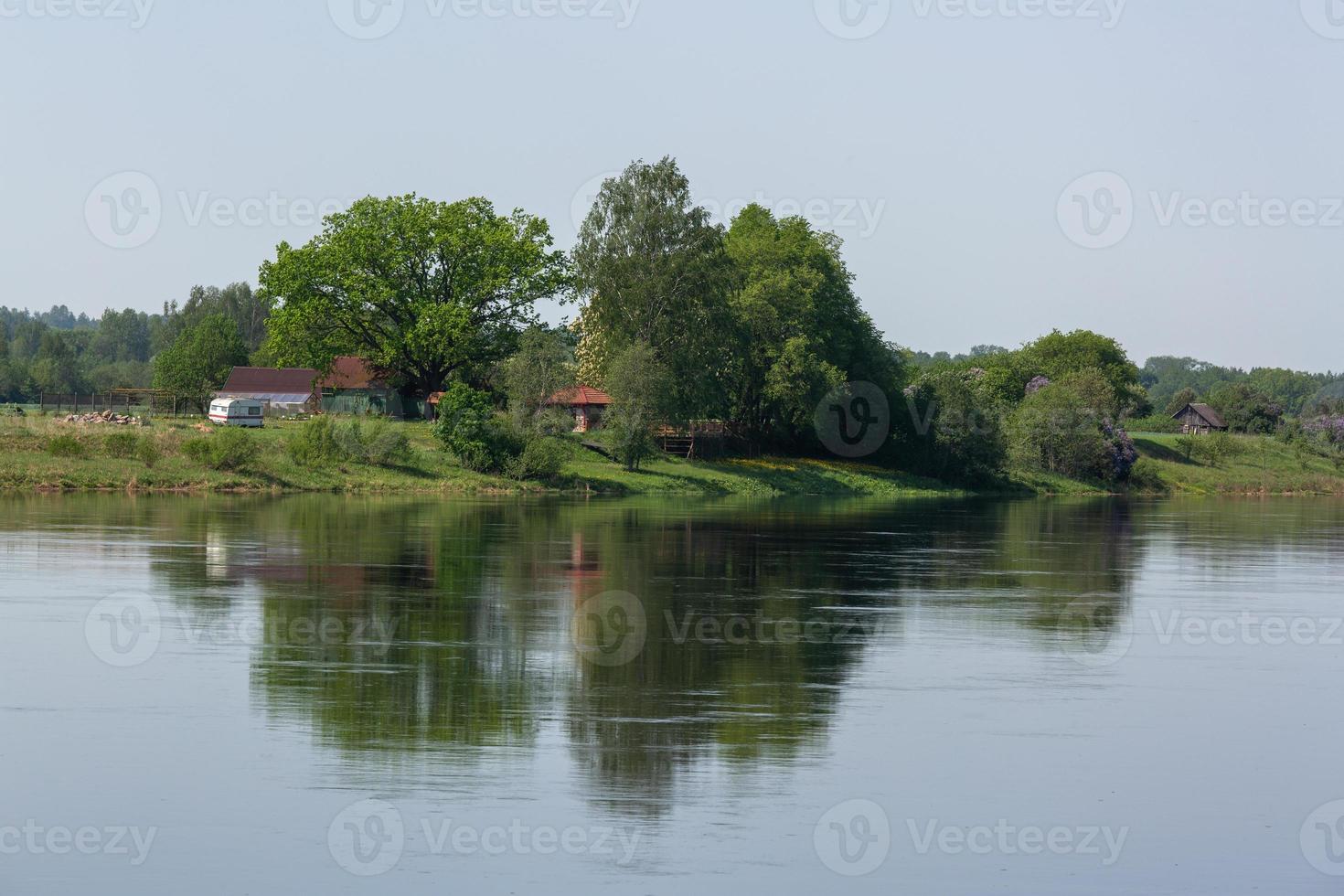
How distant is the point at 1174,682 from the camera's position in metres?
20.0

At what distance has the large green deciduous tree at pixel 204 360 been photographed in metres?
127

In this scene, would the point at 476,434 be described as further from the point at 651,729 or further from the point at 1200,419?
the point at 1200,419

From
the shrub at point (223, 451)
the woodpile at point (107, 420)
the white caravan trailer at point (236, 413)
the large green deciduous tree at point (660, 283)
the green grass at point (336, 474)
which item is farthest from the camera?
→ the large green deciduous tree at point (660, 283)

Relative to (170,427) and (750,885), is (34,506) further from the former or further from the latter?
(750,885)

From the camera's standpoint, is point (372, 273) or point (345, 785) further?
point (372, 273)

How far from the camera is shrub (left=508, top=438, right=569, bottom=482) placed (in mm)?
72938

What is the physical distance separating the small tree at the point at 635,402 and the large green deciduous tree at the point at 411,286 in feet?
42.4

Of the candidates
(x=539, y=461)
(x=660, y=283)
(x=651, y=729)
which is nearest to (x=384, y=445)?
(x=539, y=461)

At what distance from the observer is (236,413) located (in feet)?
262

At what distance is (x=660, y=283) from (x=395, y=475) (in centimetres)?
2313

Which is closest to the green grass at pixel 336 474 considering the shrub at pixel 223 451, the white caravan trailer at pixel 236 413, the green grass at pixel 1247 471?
the shrub at pixel 223 451

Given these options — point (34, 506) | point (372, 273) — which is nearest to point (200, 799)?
point (34, 506)

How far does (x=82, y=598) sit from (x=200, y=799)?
44.8ft

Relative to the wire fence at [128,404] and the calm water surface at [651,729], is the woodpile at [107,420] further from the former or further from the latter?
the calm water surface at [651,729]
